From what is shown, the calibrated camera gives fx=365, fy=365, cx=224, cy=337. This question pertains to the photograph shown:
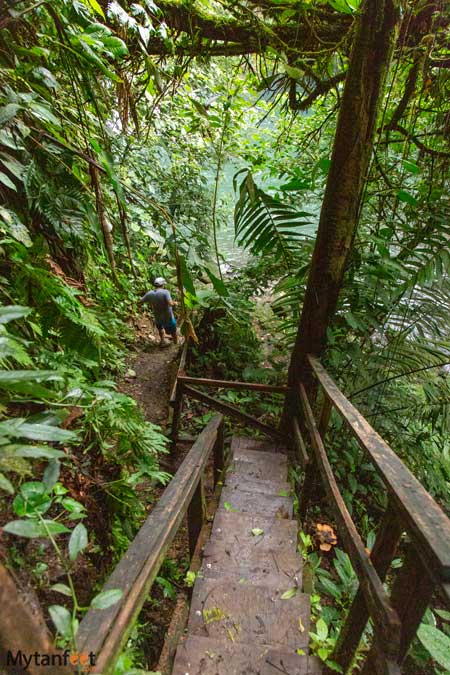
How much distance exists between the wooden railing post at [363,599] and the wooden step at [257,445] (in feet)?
6.41

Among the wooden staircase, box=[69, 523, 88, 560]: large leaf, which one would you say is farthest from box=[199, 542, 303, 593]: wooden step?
box=[69, 523, 88, 560]: large leaf

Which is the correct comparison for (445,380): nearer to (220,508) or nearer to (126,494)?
(220,508)

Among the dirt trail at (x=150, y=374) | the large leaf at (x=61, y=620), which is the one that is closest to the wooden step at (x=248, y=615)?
the large leaf at (x=61, y=620)

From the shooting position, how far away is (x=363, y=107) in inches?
83.4

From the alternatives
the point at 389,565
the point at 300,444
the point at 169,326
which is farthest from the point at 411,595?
the point at 169,326

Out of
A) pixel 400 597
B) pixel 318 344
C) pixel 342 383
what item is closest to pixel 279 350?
pixel 342 383

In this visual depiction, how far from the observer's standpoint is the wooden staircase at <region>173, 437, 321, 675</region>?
1380mm

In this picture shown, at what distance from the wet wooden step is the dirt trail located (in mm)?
2426

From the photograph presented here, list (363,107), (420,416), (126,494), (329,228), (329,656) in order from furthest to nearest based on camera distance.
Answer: (420,416) < (329,228) < (363,107) < (126,494) < (329,656)

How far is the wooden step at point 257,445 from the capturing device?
3.36 meters

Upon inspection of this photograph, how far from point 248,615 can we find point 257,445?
1908mm

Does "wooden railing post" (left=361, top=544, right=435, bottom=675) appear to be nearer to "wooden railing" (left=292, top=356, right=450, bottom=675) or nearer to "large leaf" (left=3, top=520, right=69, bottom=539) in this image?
"wooden railing" (left=292, top=356, right=450, bottom=675)

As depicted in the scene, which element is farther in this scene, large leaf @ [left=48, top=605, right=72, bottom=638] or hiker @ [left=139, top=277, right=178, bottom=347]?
hiker @ [left=139, top=277, right=178, bottom=347]

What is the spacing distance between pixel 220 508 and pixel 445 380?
7.11 feet
